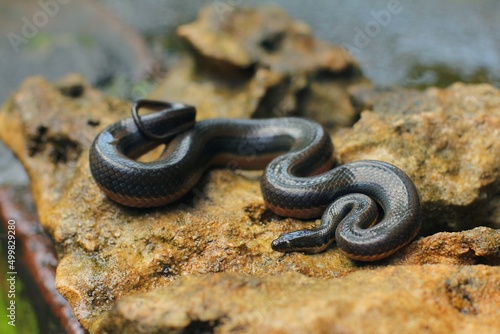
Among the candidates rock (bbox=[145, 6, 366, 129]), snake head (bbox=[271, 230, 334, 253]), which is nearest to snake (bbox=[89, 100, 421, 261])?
snake head (bbox=[271, 230, 334, 253])

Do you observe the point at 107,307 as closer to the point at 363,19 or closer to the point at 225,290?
the point at 225,290

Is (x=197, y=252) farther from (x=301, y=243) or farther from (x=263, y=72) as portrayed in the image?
(x=263, y=72)

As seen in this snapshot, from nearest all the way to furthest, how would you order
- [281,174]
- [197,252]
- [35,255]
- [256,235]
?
1. [197,252]
2. [256,235]
3. [281,174]
4. [35,255]

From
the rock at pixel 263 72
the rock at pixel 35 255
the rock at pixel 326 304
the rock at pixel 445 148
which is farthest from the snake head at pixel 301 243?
the rock at pixel 263 72

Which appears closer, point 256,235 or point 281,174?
point 256,235

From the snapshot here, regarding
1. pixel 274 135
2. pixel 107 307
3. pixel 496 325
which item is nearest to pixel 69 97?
pixel 274 135

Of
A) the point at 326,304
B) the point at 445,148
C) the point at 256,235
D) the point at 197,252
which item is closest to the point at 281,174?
the point at 256,235

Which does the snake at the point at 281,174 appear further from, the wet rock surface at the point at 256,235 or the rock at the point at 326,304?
the rock at the point at 326,304
